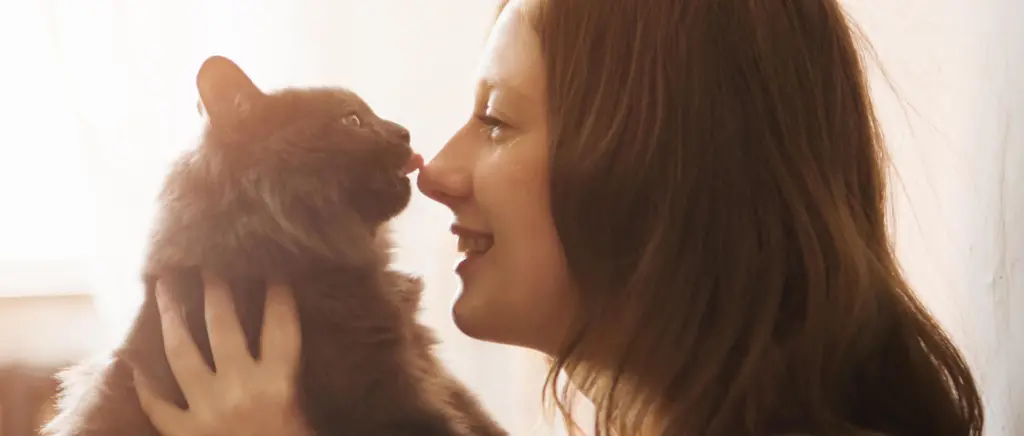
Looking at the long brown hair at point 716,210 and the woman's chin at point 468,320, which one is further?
the woman's chin at point 468,320

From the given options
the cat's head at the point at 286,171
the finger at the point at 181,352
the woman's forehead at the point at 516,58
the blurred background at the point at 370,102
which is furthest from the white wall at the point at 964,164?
the finger at the point at 181,352

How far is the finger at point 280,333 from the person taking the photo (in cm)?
95

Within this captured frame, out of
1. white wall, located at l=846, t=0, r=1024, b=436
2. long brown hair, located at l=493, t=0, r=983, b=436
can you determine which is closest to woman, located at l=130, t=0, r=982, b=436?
long brown hair, located at l=493, t=0, r=983, b=436

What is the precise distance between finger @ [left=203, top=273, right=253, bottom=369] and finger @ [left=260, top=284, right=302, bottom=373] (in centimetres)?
2

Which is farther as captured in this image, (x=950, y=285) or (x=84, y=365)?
(x=950, y=285)

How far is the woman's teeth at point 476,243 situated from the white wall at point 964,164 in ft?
2.12

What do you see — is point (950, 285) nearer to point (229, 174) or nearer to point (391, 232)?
point (391, 232)

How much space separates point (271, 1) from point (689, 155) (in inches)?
19.1

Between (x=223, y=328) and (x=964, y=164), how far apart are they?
1060mm

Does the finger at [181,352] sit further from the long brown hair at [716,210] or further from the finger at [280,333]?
the long brown hair at [716,210]

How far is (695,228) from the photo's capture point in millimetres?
922

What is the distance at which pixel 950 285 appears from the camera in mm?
1390

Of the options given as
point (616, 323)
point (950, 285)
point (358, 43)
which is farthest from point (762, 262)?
point (950, 285)

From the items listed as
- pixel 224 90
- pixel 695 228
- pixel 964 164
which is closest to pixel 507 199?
pixel 695 228
